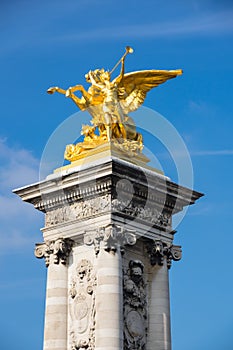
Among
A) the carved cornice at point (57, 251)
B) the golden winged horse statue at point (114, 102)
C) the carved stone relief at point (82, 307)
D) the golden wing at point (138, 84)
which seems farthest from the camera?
the golden wing at point (138, 84)

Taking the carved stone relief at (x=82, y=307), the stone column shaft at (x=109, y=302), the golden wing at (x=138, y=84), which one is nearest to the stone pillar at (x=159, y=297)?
the stone column shaft at (x=109, y=302)

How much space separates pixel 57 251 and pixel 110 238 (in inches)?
68.5

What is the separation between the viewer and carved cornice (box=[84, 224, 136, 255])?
22547 millimetres

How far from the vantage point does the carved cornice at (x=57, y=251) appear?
927 inches

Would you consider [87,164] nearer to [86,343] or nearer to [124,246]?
[124,246]

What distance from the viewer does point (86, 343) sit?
2234cm

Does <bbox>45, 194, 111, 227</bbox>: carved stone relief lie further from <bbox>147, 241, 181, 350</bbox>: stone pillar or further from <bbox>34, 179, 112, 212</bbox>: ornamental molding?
<bbox>147, 241, 181, 350</bbox>: stone pillar

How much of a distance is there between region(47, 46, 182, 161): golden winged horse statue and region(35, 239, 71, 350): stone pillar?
2.59 metres

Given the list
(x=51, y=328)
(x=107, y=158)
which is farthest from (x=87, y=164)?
(x=51, y=328)

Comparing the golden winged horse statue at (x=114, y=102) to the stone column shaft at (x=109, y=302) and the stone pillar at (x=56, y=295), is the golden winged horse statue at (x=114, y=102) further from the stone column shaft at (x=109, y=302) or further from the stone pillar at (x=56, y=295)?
the stone column shaft at (x=109, y=302)

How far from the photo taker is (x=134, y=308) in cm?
2305

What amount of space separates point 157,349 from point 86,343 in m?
1.99

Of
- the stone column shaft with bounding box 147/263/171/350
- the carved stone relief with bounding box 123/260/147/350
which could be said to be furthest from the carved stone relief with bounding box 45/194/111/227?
the stone column shaft with bounding box 147/263/171/350

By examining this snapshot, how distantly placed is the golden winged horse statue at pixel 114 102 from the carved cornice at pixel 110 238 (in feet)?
8.22
